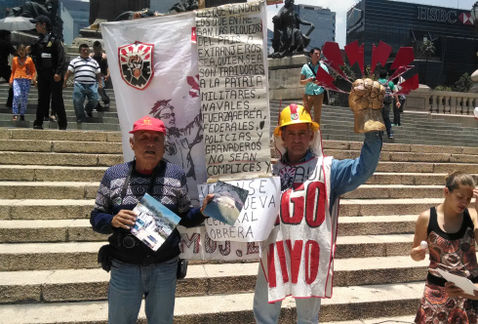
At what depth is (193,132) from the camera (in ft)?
9.71

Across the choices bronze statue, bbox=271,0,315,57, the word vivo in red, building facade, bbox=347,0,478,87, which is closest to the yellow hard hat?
the word vivo in red

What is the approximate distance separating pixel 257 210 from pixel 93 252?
7.97 ft

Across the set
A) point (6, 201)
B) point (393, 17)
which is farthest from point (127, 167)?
point (393, 17)

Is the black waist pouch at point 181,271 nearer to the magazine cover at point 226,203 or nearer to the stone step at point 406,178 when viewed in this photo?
the magazine cover at point 226,203

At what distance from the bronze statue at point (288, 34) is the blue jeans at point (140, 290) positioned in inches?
670

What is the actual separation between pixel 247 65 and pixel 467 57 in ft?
273

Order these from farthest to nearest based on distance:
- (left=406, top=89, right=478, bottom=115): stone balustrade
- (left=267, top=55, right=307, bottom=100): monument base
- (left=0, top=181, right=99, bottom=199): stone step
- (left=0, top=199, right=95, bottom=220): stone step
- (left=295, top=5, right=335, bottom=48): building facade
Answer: (left=295, top=5, right=335, bottom=48): building facade, (left=406, top=89, right=478, bottom=115): stone balustrade, (left=267, top=55, right=307, bottom=100): monument base, (left=0, top=181, right=99, bottom=199): stone step, (left=0, top=199, right=95, bottom=220): stone step

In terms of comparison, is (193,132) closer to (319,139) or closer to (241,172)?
(241,172)

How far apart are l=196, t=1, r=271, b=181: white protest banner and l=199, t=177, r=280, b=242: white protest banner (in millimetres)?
72

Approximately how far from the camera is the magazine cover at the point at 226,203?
2645 millimetres

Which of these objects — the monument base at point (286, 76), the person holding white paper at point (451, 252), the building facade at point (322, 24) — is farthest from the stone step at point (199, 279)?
the building facade at point (322, 24)

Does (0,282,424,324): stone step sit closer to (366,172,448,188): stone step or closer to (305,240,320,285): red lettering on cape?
(305,240,320,285): red lettering on cape

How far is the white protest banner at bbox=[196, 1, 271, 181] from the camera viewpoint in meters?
2.76

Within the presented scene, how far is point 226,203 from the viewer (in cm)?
267
